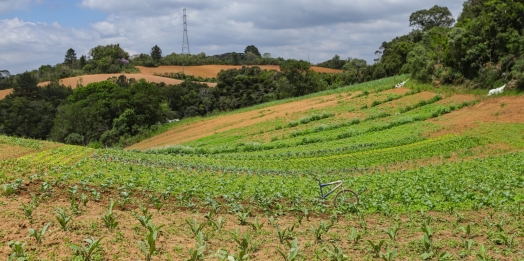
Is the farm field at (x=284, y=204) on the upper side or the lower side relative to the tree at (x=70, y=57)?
lower

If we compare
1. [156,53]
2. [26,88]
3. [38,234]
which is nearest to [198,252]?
[38,234]

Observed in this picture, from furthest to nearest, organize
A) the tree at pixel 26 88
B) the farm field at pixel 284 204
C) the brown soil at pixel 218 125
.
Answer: the tree at pixel 26 88 → the brown soil at pixel 218 125 → the farm field at pixel 284 204

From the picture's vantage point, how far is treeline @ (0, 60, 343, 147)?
62.2 metres

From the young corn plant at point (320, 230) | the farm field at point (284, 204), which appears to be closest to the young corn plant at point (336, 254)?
the farm field at point (284, 204)

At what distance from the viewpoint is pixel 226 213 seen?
473 inches

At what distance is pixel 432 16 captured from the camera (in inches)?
4006

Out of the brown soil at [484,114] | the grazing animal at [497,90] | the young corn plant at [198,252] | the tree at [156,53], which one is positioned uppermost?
the tree at [156,53]

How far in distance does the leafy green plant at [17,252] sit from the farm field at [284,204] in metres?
0.06

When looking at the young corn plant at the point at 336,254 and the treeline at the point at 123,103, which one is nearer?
the young corn plant at the point at 336,254

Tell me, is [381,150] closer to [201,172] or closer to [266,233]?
[201,172]

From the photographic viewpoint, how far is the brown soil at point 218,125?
52.9m

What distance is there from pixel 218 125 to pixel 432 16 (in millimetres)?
68855

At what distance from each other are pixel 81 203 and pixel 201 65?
11832cm

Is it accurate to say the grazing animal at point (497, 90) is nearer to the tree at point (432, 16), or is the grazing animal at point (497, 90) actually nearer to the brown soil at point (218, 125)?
the brown soil at point (218, 125)
